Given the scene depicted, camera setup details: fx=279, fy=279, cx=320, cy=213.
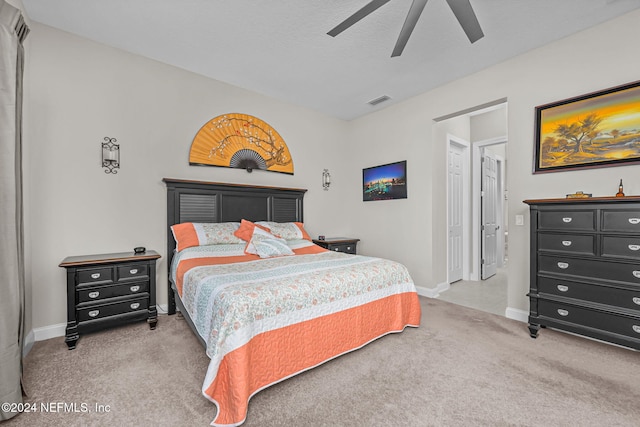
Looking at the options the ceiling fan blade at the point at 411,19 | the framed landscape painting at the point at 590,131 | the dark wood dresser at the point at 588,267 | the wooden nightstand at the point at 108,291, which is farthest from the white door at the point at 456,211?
the wooden nightstand at the point at 108,291

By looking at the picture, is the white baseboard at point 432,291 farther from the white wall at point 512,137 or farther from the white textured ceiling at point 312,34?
the white textured ceiling at point 312,34

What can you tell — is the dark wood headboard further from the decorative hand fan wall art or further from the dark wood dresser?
the dark wood dresser

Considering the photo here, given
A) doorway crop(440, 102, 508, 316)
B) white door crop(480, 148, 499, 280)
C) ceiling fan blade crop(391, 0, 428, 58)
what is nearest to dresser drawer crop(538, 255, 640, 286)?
doorway crop(440, 102, 508, 316)

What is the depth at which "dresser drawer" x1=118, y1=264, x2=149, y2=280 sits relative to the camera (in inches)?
106

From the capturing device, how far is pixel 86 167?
114 inches

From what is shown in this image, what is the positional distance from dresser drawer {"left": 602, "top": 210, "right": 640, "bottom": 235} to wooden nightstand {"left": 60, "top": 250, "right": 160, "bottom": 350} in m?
4.11

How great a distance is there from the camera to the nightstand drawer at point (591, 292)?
2.21 metres

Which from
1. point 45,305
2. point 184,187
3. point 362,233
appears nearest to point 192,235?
point 184,187

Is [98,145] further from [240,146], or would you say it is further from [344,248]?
[344,248]

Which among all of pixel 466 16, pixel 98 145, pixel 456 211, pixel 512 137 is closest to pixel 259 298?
pixel 466 16

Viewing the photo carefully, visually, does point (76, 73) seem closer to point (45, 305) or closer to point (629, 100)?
point (45, 305)

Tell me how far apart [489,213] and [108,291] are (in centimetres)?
587

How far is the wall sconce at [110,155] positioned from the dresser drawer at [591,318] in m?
4.55

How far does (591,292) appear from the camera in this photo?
Answer: 2377 mm
